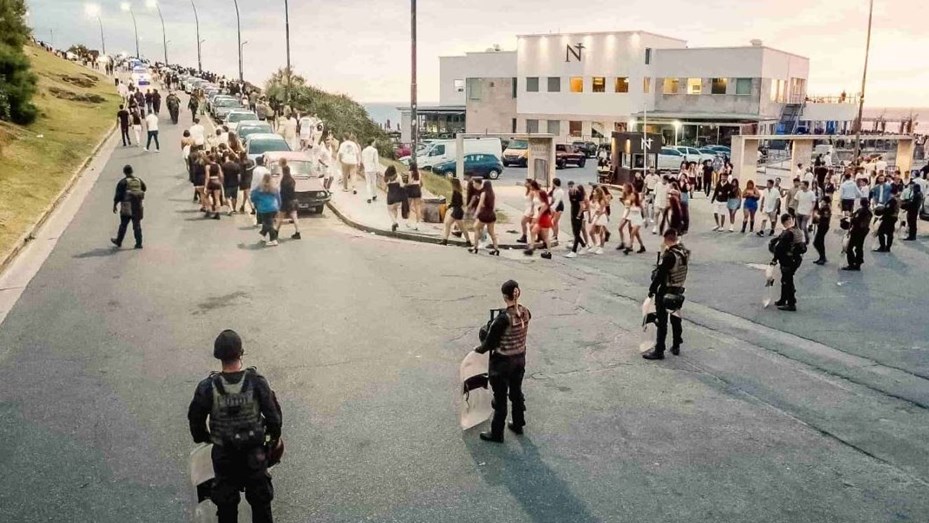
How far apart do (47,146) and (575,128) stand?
4156 cm

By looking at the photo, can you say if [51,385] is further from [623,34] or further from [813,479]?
[623,34]

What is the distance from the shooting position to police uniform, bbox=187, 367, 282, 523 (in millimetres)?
5020

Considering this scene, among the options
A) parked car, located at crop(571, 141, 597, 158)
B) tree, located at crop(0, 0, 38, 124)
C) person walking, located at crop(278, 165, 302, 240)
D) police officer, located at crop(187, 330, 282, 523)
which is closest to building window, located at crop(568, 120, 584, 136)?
parked car, located at crop(571, 141, 597, 158)

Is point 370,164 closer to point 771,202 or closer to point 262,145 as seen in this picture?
point 262,145

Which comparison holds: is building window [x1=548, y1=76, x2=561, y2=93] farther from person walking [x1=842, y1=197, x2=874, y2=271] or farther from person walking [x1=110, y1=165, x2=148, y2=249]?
person walking [x1=110, y1=165, x2=148, y2=249]

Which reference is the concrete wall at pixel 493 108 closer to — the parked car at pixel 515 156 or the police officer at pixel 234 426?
the parked car at pixel 515 156

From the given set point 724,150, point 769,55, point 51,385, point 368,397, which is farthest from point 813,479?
point 769,55

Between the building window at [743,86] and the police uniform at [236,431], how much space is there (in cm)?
5418

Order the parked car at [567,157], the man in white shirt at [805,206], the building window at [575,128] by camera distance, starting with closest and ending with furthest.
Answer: the man in white shirt at [805,206], the parked car at [567,157], the building window at [575,128]

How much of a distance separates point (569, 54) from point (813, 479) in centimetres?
5408

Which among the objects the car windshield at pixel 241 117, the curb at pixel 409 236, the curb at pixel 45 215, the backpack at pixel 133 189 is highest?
the car windshield at pixel 241 117

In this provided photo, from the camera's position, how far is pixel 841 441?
24.4 feet

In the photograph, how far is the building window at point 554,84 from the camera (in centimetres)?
5869

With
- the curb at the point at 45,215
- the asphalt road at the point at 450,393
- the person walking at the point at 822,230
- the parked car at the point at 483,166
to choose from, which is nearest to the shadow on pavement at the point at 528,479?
the asphalt road at the point at 450,393
